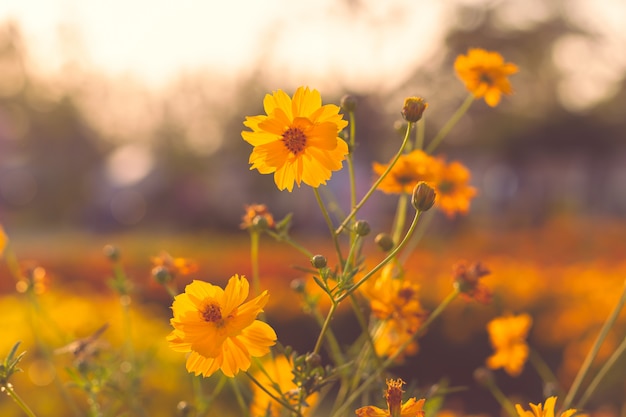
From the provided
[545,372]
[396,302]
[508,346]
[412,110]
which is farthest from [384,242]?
[545,372]

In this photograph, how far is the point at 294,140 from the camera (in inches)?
36.2

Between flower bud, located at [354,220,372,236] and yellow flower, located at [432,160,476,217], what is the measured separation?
44 centimetres

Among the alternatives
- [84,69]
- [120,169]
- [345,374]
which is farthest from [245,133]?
[84,69]

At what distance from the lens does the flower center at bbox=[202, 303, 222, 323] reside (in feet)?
2.72

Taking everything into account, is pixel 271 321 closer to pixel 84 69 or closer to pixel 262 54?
pixel 262 54

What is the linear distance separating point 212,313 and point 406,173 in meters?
0.49

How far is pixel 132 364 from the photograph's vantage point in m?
1.33

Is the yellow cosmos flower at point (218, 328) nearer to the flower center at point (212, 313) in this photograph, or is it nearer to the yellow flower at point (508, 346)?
the flower center at point (212, 313)

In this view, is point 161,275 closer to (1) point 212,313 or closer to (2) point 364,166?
(1) point 212,313

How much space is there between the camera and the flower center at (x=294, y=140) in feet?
2.98

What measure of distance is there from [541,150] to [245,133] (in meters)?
16.2

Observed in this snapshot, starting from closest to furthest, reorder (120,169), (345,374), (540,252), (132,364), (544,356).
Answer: (345,374) → (132,364) → (544,356) → (540,252) → (120,169)

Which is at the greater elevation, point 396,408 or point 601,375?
point 396,408

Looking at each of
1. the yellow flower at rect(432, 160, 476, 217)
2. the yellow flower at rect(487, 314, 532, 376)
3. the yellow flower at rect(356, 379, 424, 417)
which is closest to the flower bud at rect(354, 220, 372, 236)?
the yellow flower at rect(356, 379, 424, 417)
